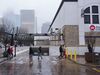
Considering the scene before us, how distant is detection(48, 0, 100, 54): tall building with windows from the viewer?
141ft

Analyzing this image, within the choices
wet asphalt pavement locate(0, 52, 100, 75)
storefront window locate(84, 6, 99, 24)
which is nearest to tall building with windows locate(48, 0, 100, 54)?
storefront window locate(84, 6, 99, 24)

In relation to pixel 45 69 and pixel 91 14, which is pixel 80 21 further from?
pixel 45 69

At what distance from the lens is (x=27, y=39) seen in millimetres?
127188

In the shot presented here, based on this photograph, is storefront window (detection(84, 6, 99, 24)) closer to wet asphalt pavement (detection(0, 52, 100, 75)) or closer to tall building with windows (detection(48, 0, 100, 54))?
tall building with windows (detection(48, 0, 100, 54))

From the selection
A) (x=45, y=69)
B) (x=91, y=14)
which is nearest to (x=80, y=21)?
(x=91, y=14)

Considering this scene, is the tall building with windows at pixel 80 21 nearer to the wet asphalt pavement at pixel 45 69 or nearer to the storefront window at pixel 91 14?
the storefront window at pixel 91 14

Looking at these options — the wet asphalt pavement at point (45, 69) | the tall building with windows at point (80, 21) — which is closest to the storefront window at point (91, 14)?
the tall building with windows at point (80, 21)

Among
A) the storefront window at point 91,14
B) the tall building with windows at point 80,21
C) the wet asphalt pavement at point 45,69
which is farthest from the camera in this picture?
the storefront window at point 91,14

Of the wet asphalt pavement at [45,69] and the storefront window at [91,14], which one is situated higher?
the storefront window at [91,14]

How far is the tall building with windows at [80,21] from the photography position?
43.1m

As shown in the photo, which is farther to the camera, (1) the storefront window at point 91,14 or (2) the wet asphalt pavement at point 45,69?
(1) the storefront window at point 91,14

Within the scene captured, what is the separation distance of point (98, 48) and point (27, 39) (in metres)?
86.6

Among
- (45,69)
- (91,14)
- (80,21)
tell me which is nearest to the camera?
(45,69)

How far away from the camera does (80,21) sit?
4338cm
